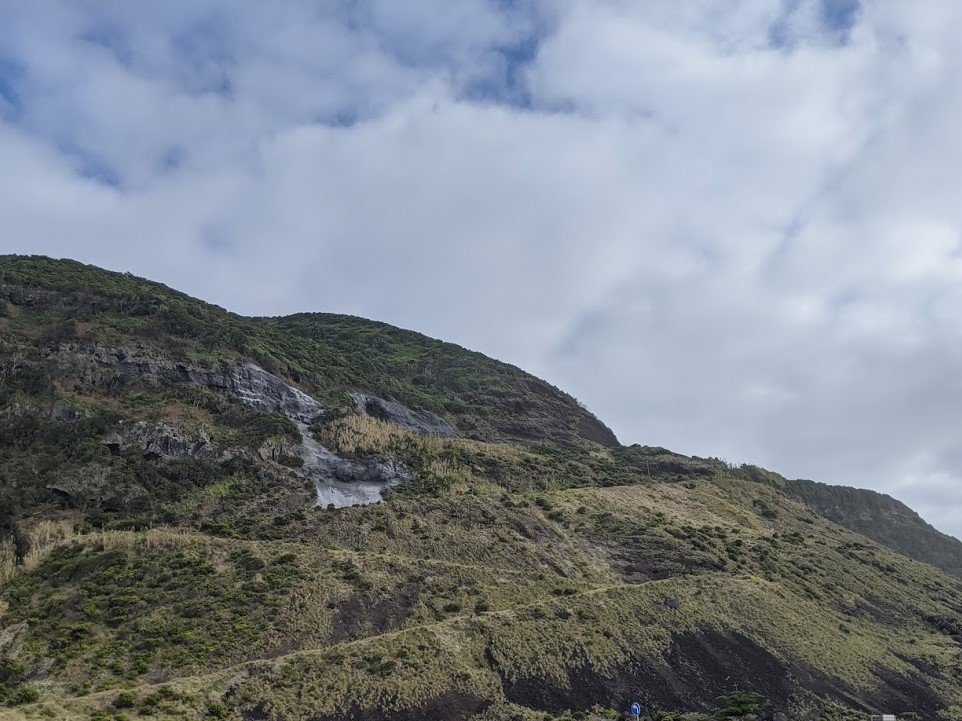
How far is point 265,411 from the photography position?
59.6 m

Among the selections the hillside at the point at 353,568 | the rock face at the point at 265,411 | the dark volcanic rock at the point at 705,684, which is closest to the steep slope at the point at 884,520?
the hillside at the point at 353,568

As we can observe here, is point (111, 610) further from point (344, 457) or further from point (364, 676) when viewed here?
point (344, 457)

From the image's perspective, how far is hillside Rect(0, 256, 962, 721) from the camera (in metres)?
27.5

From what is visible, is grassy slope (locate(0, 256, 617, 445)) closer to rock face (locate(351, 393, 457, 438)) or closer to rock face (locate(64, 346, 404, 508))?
rock face (locate(64, 346, 404, 508))

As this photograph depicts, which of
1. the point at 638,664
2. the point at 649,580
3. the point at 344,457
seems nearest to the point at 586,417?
the point at 344,457

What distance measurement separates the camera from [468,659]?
2973 cm

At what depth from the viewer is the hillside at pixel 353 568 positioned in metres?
27.5

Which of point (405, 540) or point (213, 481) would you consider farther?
point (213, 481)

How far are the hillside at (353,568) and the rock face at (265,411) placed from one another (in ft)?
0.82

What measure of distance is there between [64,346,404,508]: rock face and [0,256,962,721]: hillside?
0.82 ft

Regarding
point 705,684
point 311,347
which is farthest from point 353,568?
point 311,347

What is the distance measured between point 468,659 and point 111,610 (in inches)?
623

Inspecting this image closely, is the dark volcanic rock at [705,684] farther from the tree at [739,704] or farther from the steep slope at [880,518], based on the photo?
the steep slope at [880,518]

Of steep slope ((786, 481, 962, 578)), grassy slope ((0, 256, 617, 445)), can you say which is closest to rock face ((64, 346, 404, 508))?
grassy slope ((0, 256, 617, 445))
